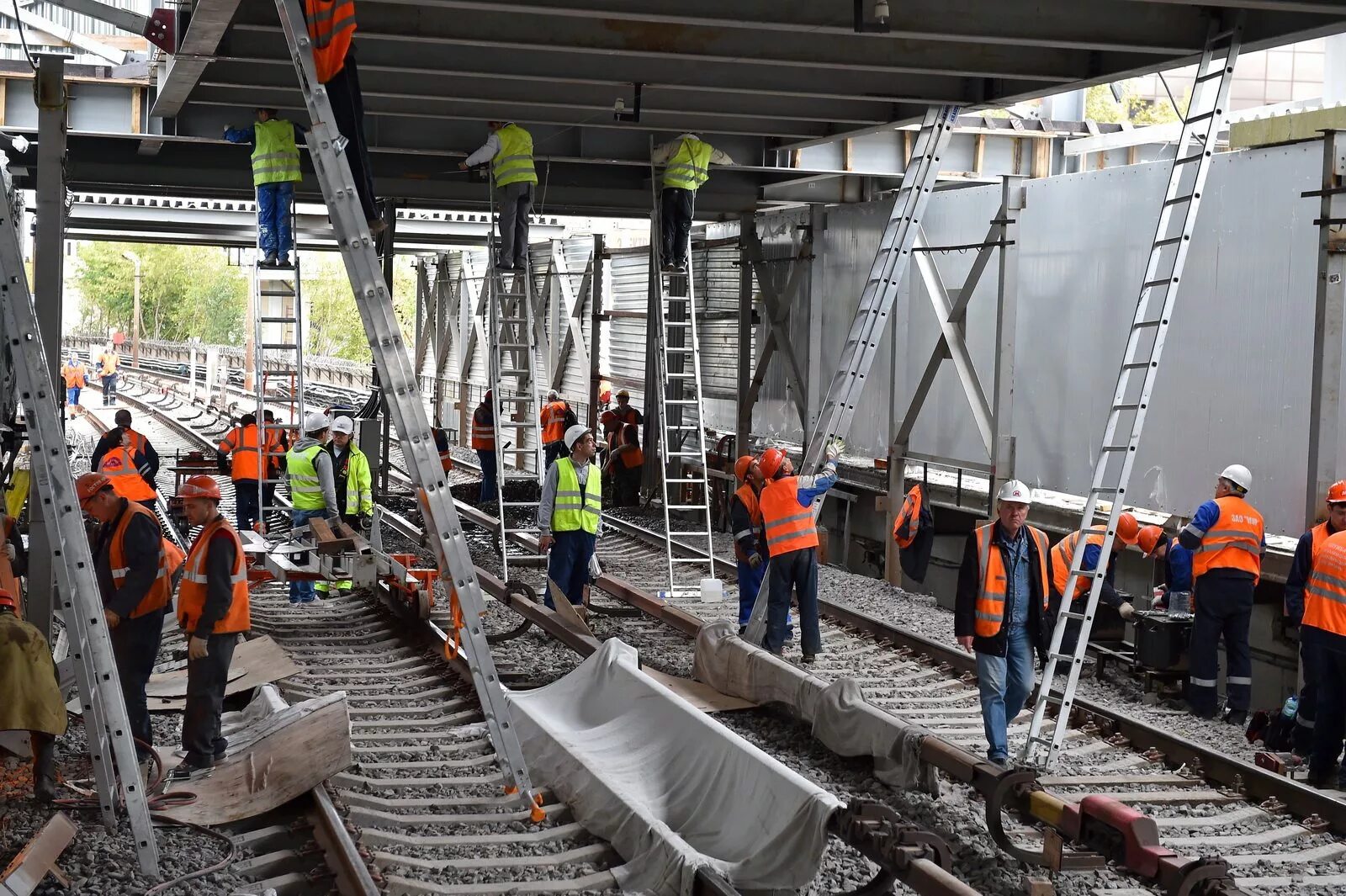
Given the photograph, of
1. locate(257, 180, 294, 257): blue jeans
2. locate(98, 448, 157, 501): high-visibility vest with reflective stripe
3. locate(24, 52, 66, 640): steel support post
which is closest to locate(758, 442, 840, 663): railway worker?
locate(24, 52, 66, 640): steel support post

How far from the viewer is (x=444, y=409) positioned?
129 feet

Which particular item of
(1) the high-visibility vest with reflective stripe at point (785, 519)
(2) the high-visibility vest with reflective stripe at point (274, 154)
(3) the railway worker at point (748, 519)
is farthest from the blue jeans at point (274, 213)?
(1) the high-visibility vest with reflective stripe at point (785, 519)

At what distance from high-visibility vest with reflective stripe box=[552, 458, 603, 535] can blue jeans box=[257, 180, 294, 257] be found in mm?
4203

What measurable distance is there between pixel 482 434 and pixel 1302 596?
14138 millimetres

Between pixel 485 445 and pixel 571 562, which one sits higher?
pixel 485 445

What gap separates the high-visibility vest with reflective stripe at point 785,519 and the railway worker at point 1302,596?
3.58m

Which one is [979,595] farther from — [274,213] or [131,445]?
[131,445]

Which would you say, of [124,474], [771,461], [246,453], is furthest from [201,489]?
[246,453]

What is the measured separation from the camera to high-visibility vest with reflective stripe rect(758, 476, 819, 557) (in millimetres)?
11430

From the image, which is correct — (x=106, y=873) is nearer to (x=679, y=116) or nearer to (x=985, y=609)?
(x=985, y=609)

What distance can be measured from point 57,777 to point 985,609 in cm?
546

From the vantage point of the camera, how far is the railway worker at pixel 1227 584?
1048cm

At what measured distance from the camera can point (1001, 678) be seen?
856 centimetres

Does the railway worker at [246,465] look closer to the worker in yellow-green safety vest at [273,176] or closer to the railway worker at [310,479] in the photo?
the railway worker at [310,479]
